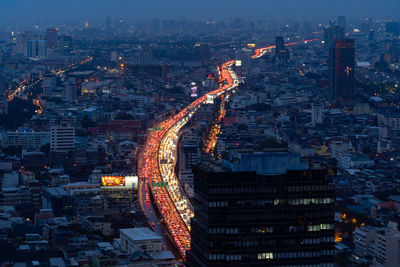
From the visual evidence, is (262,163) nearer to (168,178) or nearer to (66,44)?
(168,178)

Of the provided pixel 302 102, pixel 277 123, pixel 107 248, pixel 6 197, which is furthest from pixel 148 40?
pixel 107 248

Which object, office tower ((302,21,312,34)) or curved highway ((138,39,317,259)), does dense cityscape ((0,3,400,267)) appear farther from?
office tower ((302,21,312,34))

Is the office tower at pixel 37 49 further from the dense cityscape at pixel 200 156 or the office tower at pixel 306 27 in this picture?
the office tower at pixel 306 27

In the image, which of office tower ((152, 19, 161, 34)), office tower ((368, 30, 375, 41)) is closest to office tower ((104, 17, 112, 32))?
office tower ((152, 19, 161, 34))

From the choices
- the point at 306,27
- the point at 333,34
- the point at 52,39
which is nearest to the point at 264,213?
the point at 333,34

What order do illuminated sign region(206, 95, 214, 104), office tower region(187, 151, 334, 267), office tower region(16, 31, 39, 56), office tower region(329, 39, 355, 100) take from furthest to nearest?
office tower region(16, 31, 39, 56)
office tower region(329, 39, 355, 100)
illuminated sign region(206, 95, 214, 104)
office tower region(187, 151, 334, 267)

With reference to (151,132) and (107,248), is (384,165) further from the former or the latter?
(107,248)

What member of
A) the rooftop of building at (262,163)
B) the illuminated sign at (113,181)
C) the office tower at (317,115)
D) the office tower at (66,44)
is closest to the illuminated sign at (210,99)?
the office tower at (317,115)
